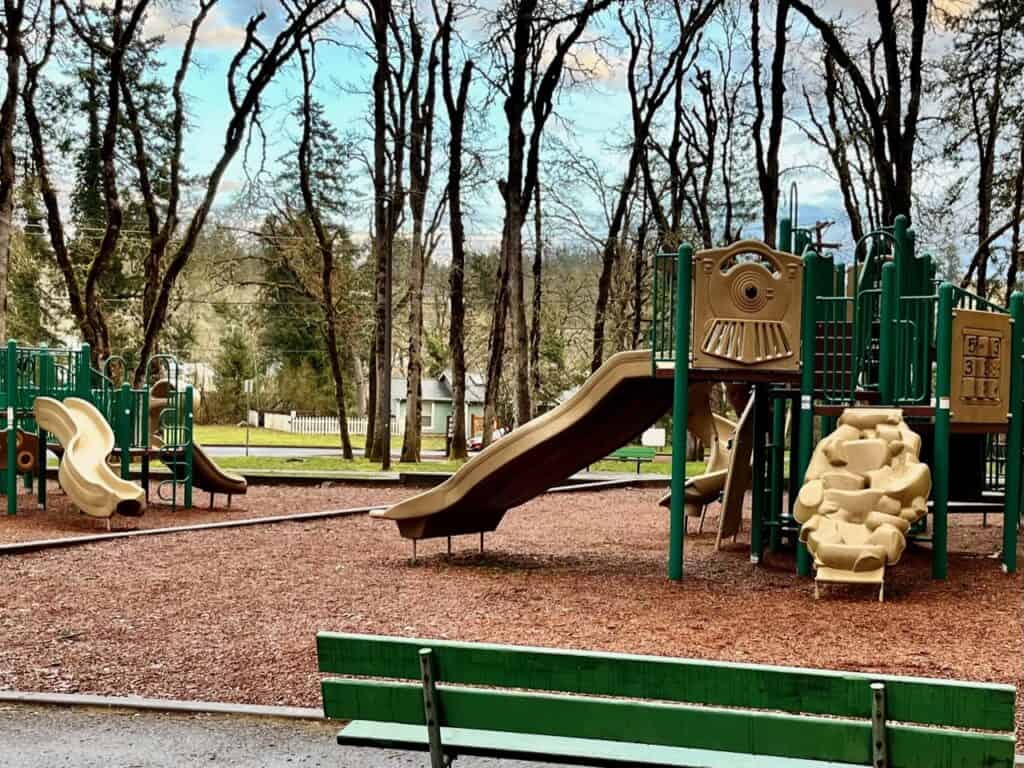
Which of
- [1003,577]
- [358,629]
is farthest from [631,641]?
[1003,577]

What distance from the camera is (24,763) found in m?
4.87

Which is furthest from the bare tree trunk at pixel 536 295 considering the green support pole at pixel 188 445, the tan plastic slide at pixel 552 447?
the tan plastic slide at pixel 552 447

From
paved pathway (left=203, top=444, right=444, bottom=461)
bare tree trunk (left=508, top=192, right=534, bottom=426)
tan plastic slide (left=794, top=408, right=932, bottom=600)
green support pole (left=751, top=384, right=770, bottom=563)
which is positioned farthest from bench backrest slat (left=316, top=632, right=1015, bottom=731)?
paved pathway (left=203, top=444, right=444, bottom=461)

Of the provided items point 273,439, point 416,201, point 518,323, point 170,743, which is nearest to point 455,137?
point 416,201

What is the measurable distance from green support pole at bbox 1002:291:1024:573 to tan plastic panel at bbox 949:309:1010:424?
0.71 ft

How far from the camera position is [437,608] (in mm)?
8562

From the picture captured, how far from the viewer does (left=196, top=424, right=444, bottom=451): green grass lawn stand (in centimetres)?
4274

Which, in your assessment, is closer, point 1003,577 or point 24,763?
point 24,763

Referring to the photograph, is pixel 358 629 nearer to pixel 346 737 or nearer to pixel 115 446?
pixel 346 737

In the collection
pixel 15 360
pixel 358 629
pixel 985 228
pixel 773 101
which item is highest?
pixel 773 101

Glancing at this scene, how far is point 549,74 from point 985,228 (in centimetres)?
1293

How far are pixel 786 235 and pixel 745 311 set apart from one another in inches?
104

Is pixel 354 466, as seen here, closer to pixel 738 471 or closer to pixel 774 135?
pixel 774 135

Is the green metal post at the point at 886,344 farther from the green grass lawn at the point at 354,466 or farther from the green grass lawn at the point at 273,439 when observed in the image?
the green grass lawn at the point at 273,439
